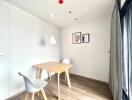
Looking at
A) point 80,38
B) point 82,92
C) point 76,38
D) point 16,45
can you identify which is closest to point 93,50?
point 80,38

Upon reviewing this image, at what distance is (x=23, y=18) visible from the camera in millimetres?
2508

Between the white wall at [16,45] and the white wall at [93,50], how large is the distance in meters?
1.20

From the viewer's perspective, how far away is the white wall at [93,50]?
9.11ft

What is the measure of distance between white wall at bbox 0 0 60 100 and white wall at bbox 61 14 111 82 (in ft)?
3.94

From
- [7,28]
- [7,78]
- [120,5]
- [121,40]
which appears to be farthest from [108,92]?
[7,28]

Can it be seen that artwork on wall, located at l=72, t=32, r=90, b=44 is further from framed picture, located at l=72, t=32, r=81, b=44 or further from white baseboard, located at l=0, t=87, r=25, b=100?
white baseboard, located at l=0, t=87, r=25, b=100

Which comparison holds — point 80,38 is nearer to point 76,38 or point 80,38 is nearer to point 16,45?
point 76,38

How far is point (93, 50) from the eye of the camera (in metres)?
3.03

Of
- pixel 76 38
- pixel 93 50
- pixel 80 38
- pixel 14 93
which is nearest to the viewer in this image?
pixel 14 93

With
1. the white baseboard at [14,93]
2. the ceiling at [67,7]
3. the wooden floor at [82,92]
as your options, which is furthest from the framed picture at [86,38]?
the white baseboard at [14,93]

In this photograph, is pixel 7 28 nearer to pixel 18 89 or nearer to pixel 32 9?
pixel 32 9

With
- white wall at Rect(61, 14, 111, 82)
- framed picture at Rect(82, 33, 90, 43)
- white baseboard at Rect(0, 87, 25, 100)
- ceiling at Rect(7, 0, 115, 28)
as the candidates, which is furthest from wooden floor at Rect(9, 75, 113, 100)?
ceiling at Rect(7, 0, 115, 28)

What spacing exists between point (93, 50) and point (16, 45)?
7.72 feet

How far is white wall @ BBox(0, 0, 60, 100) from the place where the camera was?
2.12m
